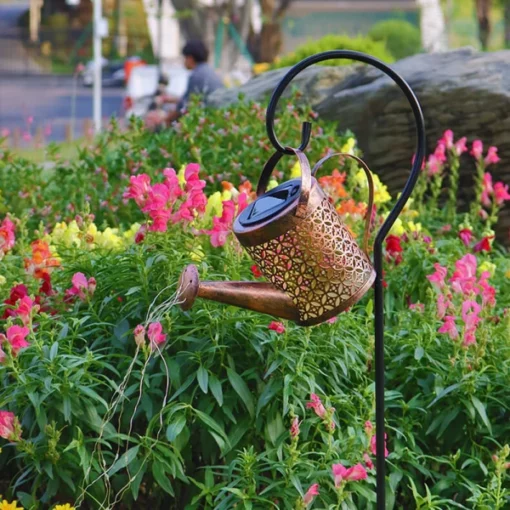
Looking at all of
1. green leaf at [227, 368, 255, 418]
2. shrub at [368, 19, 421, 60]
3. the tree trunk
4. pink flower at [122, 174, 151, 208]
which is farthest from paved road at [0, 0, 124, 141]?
green leaf at [227, 368, 255, 418]

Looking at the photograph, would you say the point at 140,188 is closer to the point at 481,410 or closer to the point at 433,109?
the point at 481,410

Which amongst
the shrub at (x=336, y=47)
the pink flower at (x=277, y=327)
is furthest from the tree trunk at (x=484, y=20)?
the pink flower at (x=277, y=327)

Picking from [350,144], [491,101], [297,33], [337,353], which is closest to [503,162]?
[491,101]

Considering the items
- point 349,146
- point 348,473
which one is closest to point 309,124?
point 348,473

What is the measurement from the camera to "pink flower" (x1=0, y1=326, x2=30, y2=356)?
315 cm

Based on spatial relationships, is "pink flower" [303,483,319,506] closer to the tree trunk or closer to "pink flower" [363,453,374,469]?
"pink flower" [363,453,374,469]

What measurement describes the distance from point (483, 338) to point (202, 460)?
3.21 ft

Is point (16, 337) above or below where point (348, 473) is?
above

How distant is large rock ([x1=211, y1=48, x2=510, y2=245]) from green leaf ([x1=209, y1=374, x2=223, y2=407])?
3.66 meters

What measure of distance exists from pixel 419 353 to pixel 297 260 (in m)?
1.07

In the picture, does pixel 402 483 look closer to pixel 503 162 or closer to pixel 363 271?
pixel 363 271

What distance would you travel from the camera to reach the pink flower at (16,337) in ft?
10.3

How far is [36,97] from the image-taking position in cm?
3262

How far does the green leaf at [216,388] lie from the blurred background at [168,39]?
4.26 m
